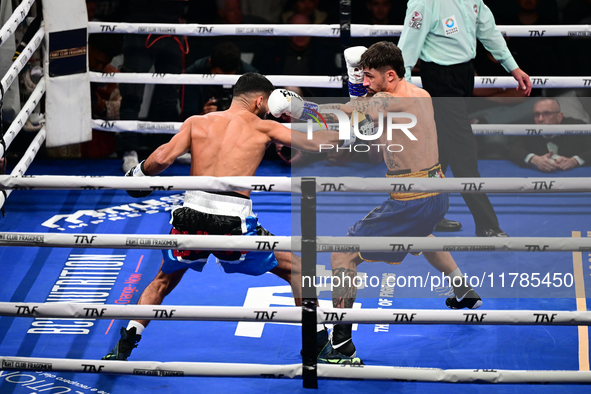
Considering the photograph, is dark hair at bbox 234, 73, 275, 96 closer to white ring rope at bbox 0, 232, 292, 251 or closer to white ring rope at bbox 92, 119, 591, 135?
white ring rope at bbox 92, 119, 591, 135

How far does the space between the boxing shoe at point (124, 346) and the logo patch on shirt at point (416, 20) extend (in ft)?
7.63

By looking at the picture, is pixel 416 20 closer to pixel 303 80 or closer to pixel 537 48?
pixel 303 80

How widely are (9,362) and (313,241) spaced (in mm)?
1263

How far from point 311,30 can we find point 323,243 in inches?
96.4

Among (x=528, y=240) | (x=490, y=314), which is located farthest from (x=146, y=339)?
(x=528, y=240)

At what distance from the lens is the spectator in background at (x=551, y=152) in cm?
498

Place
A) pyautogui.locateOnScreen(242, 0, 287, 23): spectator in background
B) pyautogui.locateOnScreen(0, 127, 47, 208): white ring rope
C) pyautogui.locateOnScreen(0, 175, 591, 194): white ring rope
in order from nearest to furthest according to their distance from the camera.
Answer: pyautogui.locateOnScreen(0, 175, 591, 194): white ring rope < pyautogui.locateOnScreen(0, 127, 47, 208): white ring rope < pyautogui.locateOnScreen(242, 0, 287, 23): spectator in background

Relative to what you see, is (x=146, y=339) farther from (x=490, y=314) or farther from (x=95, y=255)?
(x=490, y=314)

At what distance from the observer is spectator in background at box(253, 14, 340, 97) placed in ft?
18.3

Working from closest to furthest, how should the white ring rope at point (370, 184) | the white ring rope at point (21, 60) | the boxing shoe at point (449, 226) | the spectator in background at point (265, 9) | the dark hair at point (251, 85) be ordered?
1. the white ring rope at point (370, 184)
2. the dark hair at point (251, 85)
3. the white ring rope at point (21, 60)
4. the boxing shoe at point (449, 226)
5. the spectator in background at point (265, 9)

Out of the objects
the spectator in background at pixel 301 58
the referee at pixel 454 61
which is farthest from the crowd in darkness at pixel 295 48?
the referee at pixel 454 61

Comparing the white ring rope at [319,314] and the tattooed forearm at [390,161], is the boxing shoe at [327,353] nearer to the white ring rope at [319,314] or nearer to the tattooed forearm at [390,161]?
the white ring rope at [319,314]

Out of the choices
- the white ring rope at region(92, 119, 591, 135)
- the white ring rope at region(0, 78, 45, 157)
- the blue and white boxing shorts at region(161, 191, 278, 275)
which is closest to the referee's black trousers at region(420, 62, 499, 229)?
the white ring rope at region(92, 119, 591, 135)

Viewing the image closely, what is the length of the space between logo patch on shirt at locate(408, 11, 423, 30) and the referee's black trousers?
273mm
